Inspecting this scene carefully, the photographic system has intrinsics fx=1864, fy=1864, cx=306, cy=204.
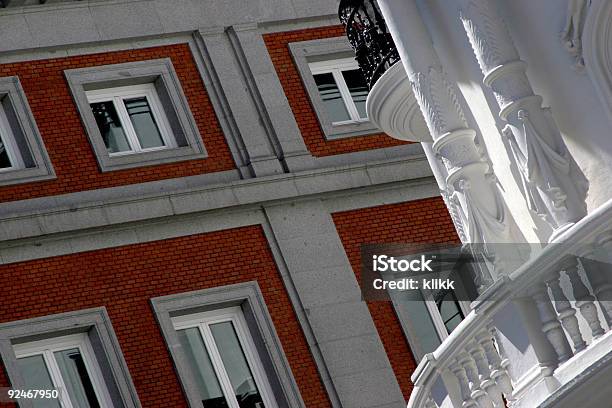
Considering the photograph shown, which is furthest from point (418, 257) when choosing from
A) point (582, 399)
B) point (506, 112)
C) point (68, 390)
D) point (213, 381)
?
point (582, 399)

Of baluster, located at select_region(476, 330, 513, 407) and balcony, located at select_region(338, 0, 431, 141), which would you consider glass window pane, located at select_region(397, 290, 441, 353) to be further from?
baluster, located at select_region(476, 330, 513, 407)

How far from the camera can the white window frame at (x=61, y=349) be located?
982 inches

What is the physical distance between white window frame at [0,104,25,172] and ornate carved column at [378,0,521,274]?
32.2 ft

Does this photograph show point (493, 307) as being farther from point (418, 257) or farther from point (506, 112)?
point (418, 257)

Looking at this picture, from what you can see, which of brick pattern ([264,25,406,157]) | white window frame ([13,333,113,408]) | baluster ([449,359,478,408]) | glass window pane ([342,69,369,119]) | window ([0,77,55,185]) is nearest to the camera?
baluster ([449,359,478,408])

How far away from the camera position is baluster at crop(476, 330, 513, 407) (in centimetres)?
1529

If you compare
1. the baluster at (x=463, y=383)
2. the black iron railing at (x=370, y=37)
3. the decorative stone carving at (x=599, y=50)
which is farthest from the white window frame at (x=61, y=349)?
the decorative stone carving at (x=599, y=50)

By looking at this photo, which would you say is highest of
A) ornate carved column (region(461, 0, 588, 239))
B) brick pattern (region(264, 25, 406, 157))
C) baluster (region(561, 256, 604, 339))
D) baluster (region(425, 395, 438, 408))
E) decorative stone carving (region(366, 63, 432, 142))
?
brick pattern (region(264, 25, 406, 157))

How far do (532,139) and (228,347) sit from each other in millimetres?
11323

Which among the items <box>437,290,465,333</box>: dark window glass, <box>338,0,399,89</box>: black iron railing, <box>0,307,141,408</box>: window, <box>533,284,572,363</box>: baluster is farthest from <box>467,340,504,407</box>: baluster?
<box>437,290,465,333</box>: dark window glass

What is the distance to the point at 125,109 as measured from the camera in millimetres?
27172

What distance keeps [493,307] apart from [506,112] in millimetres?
1714

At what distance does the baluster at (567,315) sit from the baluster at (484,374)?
1442 mm

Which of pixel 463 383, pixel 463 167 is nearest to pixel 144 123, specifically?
pixel 463 167
